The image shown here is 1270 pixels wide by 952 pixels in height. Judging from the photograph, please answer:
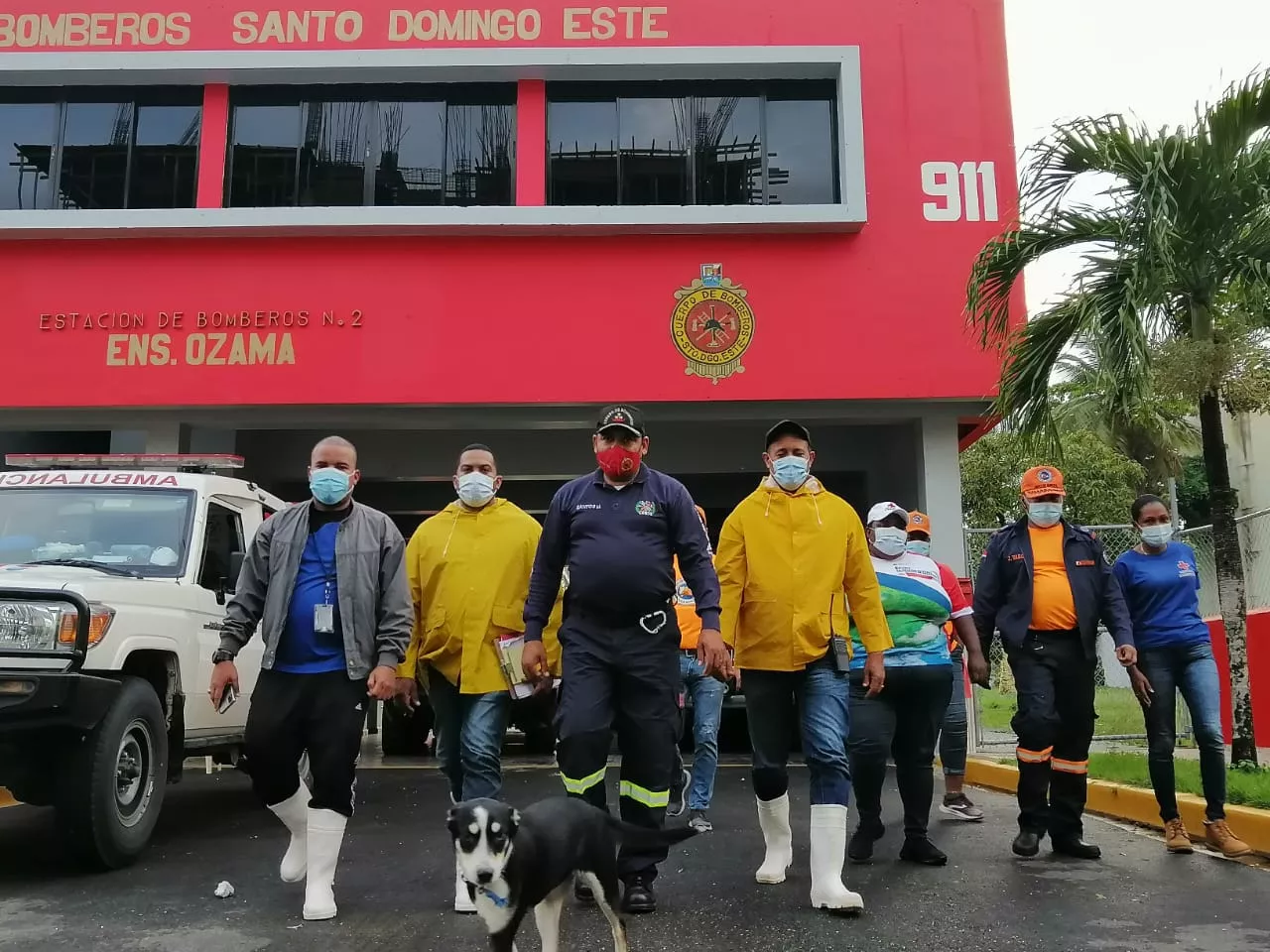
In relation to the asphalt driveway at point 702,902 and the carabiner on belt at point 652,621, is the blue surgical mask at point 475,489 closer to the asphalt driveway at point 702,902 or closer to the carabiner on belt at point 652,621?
the carabiner on belt at point 652,621

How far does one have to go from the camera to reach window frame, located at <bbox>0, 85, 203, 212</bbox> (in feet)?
43.8

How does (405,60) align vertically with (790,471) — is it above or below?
above

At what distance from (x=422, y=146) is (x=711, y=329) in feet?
14.4

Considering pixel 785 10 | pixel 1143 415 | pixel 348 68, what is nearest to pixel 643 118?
pixel 785 10

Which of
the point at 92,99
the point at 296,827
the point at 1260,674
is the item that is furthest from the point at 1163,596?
the point at 92,99

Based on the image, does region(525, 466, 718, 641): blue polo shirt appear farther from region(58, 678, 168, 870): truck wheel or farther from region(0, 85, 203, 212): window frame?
region(0, 85, 203, 212): window frame

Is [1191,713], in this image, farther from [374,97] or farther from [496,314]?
[374,97]

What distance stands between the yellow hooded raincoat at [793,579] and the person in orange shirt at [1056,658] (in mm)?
1242

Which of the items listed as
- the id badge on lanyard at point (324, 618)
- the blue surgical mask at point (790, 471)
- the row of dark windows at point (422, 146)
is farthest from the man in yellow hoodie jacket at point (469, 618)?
the row of dark windows at point (422, 146)

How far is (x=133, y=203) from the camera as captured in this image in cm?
1326

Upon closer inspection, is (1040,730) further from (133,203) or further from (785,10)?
(133,203)

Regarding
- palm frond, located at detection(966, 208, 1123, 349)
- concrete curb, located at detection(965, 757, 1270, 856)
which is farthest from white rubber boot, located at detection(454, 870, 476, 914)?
palm frond, located at detection(966, 208, 1123, 349)

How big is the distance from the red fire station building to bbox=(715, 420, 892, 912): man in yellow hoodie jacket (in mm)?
7473

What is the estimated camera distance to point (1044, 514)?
5887 millimetres
